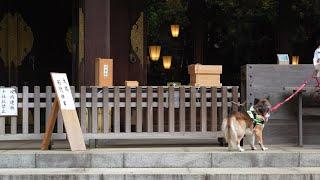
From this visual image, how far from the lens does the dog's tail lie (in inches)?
411

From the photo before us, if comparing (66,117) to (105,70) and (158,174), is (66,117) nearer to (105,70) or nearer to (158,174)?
(105,70)

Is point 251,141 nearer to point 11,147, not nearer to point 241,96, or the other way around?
point 241,96

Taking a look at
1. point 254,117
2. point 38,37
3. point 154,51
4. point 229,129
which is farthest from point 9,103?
point 154,51

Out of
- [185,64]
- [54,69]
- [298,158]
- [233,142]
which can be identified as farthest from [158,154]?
[185,64]

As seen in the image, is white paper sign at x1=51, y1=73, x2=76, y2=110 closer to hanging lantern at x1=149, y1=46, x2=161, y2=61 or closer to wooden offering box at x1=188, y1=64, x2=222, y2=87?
wooden offering box at x1=188, y1=64, x2=222, y2=87

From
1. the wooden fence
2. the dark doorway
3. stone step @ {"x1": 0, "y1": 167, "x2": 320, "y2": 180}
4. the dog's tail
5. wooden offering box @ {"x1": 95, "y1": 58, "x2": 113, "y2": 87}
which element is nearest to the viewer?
stone step @ {"x1": 0, "y1": 167, "x2": 320, "y2": 180}

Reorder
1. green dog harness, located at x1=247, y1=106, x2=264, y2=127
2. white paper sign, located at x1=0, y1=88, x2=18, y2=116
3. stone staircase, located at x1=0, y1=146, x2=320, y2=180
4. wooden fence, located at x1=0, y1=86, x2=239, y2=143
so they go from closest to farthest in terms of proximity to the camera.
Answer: stone staircase, located at x1=0, y1=146, x2=320, y2=180
green dog harness, located at x1=247, y1=106, x2=264, y2=127
white paper sign, located at x1=0, y1=88, x2=18, y2=116
wooden fence, located at x1=0, y1=86, x2=239, y2=143

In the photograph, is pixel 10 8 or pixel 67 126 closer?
pixel 67 126

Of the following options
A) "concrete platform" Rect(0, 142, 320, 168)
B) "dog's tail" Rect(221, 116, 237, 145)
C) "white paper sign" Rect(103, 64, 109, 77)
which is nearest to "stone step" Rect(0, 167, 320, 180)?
"concrete platform" Rect(0, 142, 320, 168)

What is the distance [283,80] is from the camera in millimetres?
11672

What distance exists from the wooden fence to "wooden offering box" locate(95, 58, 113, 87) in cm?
17

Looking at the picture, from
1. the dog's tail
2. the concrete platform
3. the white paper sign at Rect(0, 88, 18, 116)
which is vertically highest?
the white paper sign at Rect(0, 88, 18, 116)

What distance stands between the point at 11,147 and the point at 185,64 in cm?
1643

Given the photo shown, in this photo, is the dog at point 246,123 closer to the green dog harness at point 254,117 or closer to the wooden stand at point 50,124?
the green dog harness at point 254,117
